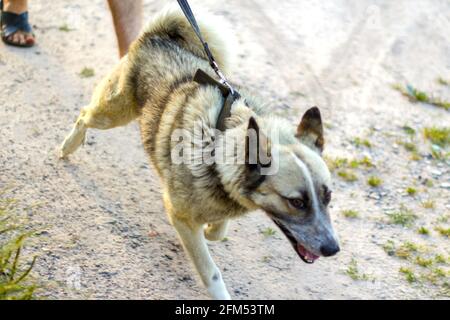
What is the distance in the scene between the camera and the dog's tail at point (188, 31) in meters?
4.54

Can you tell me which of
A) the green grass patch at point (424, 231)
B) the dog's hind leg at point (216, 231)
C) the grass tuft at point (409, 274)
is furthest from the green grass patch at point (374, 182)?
the dog's hind leg at point (216, 231)

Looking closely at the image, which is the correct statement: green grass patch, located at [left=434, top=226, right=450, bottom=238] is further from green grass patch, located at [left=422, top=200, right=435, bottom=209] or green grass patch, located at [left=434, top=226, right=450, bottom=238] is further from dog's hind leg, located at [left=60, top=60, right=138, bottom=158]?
dog's hind leg, located at [left=60, top=60, right=138, bottom=158]

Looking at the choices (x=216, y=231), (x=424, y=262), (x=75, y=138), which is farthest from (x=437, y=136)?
(x=75, y=138)

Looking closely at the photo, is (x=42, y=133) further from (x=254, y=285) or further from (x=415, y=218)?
(x=415, y=218)

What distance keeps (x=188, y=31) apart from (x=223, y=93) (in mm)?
814

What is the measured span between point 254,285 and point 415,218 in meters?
1.58

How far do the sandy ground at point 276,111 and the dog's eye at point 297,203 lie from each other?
1.00m

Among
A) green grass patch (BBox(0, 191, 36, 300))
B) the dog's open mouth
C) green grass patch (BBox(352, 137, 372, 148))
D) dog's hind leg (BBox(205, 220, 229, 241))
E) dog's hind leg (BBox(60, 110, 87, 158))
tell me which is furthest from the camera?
green grass patch (BBox(352, 137, 372, 148))

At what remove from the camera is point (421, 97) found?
657cm

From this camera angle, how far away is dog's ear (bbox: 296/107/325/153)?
147 inches

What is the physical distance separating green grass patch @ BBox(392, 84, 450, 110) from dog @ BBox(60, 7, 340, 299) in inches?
104

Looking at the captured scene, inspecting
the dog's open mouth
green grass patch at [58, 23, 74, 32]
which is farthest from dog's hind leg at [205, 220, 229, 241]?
green grass patch at [58, 23, 74, 32]

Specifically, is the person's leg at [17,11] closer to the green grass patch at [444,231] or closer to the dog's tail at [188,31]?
the dog's tail at [188,31]

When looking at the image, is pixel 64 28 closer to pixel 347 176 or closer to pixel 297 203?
pixel 347 176
